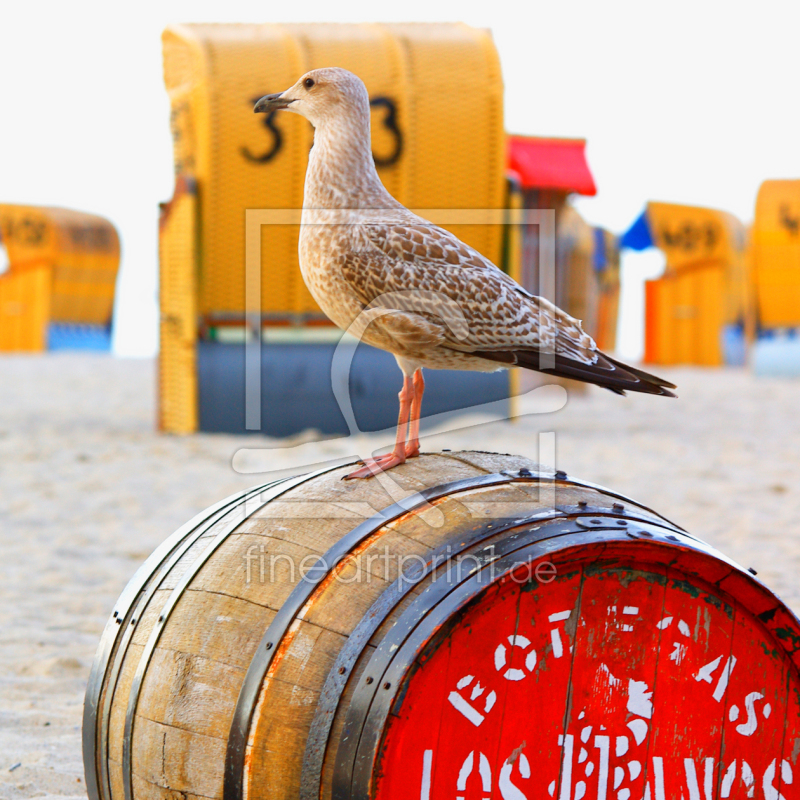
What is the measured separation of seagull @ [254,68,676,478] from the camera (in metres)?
2.04

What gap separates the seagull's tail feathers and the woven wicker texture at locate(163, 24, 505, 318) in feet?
19.4

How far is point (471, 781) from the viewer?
1674 millimetres

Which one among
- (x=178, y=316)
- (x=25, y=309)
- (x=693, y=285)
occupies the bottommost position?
(x=25, y=309)

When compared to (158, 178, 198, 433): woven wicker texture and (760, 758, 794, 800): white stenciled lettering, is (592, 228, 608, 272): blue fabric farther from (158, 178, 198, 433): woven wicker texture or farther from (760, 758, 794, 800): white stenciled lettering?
(760, 758, 794, 800): white stenciled lettering

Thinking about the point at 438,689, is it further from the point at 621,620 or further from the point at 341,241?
the point at 341,241

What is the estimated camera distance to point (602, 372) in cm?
204

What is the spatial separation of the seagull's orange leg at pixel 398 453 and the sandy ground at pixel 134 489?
52 centimetres

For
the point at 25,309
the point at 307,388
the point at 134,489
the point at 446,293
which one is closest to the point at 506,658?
the point at 446,293

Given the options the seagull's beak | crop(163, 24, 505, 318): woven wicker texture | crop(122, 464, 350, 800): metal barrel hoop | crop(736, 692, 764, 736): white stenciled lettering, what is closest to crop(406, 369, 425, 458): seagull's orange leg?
crop(122, 464, 350, 800): metal barrel hoop

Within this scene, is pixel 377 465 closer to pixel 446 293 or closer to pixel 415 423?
pixel 415 423

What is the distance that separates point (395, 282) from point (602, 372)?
1.63 ft

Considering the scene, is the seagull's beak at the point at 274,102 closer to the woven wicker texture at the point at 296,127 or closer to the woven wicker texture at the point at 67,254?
the woven wicker texture at the point at 296,127

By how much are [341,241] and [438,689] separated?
97 cm

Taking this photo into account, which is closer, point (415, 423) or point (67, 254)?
point (415, 423)
